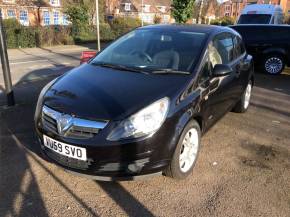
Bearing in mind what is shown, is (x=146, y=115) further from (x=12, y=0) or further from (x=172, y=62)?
(x=12, y=0)

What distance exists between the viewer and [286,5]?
72375mm

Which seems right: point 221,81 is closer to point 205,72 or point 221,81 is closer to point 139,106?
point 205,72

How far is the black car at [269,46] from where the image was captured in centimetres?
1118

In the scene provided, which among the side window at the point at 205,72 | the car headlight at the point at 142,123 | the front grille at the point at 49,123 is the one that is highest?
the side window at the point at 205,72

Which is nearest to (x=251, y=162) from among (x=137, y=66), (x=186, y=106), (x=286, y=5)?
(x=186, y=106)

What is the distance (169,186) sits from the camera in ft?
11.9

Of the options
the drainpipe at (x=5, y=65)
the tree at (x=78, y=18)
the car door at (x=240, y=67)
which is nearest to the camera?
the car door at (x=240, y=67)

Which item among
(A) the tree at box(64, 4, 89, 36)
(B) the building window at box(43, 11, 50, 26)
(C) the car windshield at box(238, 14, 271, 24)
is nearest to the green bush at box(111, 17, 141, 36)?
(A) the tree at box(64, 4, 89, 36)

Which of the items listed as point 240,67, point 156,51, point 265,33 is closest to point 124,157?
point 156,51

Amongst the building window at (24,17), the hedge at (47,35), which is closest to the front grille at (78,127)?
the hedge at (47,35)

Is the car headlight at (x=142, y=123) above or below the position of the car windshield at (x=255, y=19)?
below

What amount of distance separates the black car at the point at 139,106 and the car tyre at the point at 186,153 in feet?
0.04

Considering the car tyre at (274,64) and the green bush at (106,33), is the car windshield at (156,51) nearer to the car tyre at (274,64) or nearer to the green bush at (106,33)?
the car tyre at (274,64)

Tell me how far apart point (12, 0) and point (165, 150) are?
36799mm
